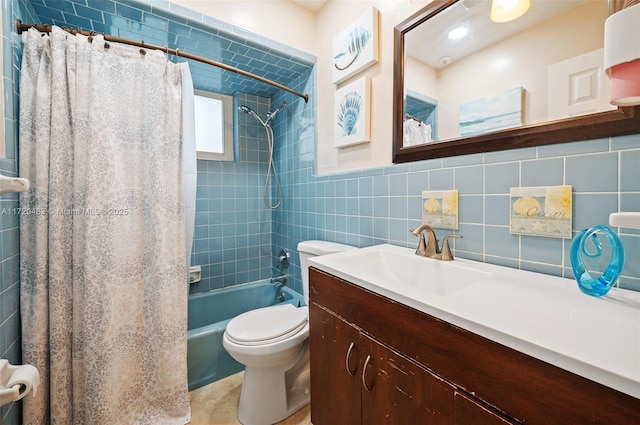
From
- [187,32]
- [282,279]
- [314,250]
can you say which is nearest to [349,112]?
[314,250]

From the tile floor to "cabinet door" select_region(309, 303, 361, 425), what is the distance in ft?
1.14

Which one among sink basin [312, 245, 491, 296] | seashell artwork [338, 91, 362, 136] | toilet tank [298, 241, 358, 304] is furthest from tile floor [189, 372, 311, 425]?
seashell artwork [338, 91, 362, 136]

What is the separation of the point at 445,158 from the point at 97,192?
155cm

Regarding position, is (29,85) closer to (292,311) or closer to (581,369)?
(292,311)

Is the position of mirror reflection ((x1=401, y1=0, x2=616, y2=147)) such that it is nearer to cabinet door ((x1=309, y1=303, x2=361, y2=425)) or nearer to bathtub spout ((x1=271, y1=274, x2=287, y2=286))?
cabinet door ((x1=309, y1=303, x2=361, y2=425))

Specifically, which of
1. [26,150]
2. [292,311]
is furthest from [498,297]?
[26,150]

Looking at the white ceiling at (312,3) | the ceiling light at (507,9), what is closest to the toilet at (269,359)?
the ceiling light at (507,9)

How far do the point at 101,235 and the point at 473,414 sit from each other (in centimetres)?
148

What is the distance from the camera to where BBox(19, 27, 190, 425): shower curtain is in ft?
3.42

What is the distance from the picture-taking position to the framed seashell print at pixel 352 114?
53.6 inches

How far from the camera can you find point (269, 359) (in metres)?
1.19

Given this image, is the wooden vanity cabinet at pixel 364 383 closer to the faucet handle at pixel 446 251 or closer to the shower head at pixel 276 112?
the faucet handle at pixel 446 251

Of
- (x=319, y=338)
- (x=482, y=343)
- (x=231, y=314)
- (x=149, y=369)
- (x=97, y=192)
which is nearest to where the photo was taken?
(x=482, y=343)

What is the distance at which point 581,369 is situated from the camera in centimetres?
37
